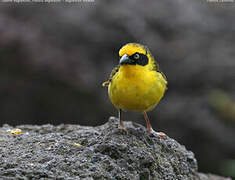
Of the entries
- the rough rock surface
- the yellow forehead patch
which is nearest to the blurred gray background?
the rough rock surface

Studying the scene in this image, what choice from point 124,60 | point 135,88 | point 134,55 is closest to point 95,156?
point 135,88

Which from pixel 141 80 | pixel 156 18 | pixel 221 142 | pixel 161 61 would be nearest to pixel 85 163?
pixel 141 80

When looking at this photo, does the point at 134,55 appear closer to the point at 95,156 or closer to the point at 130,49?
the point at 130,49

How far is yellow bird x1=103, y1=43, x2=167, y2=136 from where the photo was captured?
14.2ft

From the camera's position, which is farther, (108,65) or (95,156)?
(108,65)

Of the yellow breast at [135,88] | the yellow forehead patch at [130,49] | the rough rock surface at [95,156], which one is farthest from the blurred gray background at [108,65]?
the yellow forehead patch at [130,49]

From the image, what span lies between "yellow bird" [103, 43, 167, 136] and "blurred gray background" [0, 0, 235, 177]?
390 centimetres

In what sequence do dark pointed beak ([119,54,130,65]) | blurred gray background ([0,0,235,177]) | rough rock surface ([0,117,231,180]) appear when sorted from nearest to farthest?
1. rough rock surface ([0,117,231,180])
2. dark pointed beak ([119,54,130,65])
3. blurred gray background ([0,0,235,177])

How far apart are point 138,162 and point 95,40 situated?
5.47m

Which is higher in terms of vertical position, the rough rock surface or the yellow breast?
the yellow breast

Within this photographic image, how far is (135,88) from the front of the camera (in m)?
4.34

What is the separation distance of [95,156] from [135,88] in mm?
898

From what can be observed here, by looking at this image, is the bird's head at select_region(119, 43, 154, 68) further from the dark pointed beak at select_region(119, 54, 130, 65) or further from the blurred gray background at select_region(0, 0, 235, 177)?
the blurred gray background at select_region(0, 0, 235, 177)

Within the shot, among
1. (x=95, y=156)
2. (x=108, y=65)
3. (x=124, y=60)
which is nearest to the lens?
(x=95, y=156)
